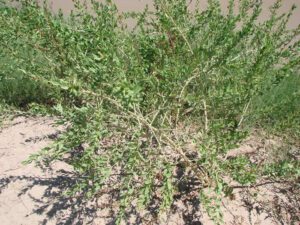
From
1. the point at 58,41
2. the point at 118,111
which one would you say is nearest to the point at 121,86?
the point at 118,111

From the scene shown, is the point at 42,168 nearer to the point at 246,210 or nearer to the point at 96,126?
the point at 96,126

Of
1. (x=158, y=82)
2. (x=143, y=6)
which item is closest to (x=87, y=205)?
(x=158, y=82)

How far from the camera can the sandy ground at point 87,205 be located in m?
2.93

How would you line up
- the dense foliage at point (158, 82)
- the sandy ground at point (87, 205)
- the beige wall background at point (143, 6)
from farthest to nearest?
the beige wall background at point (143, 6), the sandy ground at point (87, 205), the dense foliage at point (158, 82)

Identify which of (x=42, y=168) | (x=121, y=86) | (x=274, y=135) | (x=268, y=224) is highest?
(x=274, y=135)

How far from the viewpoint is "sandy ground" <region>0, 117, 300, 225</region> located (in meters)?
2.93

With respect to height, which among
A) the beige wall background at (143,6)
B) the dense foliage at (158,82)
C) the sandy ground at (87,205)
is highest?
the beige wall background at (143,6)

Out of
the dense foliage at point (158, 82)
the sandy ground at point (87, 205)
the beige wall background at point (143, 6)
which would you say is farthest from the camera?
the beige wall background at point (143, 6)

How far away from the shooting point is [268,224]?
9.59 ft

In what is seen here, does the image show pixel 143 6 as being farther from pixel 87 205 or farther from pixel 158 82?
pixel 158 82

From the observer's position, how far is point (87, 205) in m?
3.01

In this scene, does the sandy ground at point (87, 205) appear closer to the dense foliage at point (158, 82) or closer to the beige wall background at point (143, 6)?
the dense foliage at point (158, 82)

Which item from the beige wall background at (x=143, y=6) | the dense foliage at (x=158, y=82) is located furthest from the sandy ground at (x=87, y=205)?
the beige wall background at (x=143, y=6)

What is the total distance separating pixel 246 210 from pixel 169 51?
1278 mm
